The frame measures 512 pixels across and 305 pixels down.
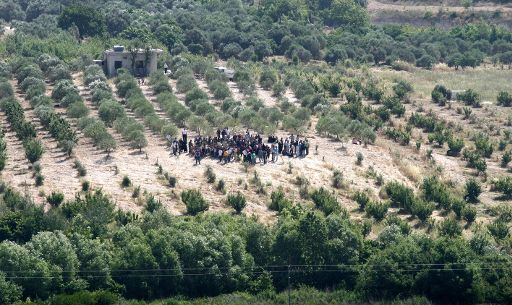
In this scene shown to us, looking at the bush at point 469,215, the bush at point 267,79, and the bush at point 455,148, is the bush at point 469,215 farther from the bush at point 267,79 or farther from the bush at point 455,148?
the bush at point 267,79

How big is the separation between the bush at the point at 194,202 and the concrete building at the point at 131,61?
30.5m

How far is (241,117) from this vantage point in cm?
6125

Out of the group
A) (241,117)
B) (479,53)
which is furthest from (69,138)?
(479,53)

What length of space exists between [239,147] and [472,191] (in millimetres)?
10998

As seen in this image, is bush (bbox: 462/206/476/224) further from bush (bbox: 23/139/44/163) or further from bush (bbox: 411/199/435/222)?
bush (bbox: 23/139/44/163)

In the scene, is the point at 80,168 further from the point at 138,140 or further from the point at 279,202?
the point at 279,202

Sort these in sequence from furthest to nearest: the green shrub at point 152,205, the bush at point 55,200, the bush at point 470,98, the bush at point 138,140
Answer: the bush at point 470,98
the bush at point 138,140
the bush at point 55,200
the green shrub at point 152,205

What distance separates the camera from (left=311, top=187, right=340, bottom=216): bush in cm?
4691

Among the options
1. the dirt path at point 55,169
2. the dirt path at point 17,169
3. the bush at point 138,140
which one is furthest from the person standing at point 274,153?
the dirt path at point 17,169

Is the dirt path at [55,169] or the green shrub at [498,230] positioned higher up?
the green shrub at [498,230]

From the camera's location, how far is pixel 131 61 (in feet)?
252

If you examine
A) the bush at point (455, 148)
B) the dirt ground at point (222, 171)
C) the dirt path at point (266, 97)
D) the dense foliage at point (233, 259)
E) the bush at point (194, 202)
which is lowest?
the dirt path at point (266, 97)

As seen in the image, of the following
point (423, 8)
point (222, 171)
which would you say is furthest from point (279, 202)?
point (423, 8)

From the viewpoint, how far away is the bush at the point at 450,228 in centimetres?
4509
